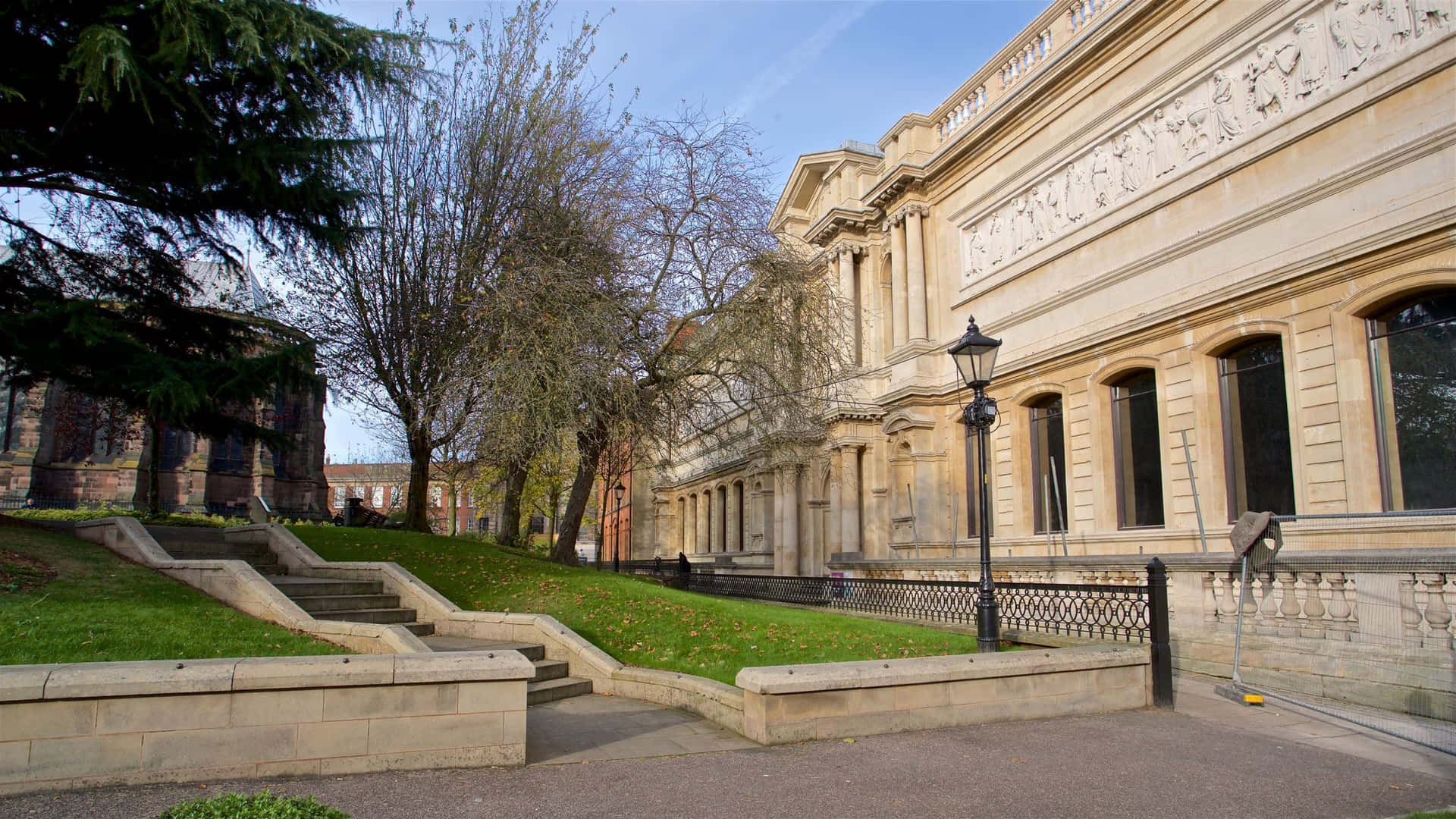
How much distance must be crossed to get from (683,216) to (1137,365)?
1084 centimetres

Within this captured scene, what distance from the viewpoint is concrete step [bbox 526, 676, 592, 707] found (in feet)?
29.0

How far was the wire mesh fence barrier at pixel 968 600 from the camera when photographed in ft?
34.4

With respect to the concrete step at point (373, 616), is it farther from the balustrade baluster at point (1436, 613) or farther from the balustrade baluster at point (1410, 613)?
the balustrade baluster at point (1436, 613)

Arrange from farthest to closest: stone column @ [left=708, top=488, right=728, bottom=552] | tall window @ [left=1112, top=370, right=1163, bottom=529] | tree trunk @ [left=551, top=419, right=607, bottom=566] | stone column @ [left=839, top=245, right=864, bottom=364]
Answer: stone column @ [left=708, top=488, right=728, bottom=552] → stone column @ [left=839, top=245, right=864, bottom=364] → tall window @ [left=1112, top=370, right=1163, bottom=529] → tree trunk @ [left=551, top=419, right=607, bottom=566]

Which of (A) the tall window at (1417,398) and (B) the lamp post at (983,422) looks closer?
(B) the lamp post at (983,422)

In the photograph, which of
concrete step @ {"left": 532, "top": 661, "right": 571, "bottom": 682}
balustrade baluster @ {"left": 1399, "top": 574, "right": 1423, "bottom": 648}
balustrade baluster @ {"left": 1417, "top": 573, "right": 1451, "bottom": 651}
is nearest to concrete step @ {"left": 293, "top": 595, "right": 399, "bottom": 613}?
concrete step @ {"left": 532, "top": 661, "right": 571, "bottom": 682}

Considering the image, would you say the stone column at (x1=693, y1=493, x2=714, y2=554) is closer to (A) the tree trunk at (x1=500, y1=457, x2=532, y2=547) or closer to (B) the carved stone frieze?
(B) the carved stone frieze

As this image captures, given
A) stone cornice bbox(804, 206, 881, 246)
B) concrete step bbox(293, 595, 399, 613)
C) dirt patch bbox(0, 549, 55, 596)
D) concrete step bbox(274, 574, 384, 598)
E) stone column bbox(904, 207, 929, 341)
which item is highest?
stone cornice bbox(804, 206, 881, 246)

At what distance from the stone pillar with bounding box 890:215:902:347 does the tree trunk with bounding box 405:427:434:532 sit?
51.8 feet

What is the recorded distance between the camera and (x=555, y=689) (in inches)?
358

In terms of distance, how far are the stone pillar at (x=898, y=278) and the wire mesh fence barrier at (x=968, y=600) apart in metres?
10.1

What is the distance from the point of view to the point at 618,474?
27797mm

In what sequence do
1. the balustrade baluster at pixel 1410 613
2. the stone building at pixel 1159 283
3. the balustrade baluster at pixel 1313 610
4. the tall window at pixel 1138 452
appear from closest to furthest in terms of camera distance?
the balustrade baluster at pixel 1410 613 → the balustrade baluster at pixel 1313 610 → the stone building at pixel 1159 283 → the tall window at pixel 1138 452

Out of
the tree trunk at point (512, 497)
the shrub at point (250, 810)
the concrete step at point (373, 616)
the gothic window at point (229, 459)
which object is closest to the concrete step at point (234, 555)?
the concrete step at point (373, 616)
